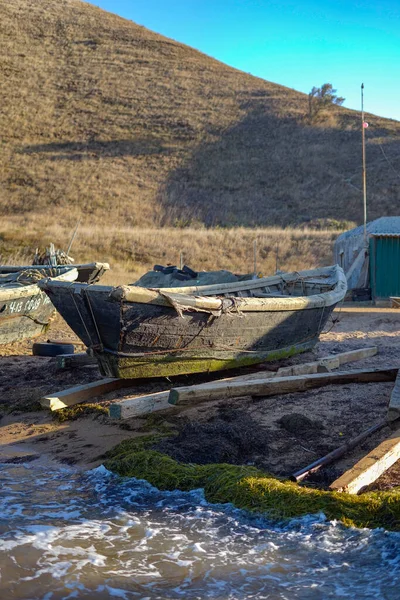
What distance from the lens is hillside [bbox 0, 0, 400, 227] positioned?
38.5 meters

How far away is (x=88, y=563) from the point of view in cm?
436

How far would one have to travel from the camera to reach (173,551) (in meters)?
4.52

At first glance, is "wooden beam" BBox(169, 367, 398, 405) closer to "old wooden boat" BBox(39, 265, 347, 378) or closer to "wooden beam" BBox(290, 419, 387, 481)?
"old wooden boat" BBox(39, 265, 347, 378)

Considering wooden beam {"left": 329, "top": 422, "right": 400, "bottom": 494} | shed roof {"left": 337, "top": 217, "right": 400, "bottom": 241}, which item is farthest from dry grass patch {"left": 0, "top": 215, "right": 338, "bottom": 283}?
wooden beam {"left": 329, "top": 422, "right": 400, "bottom": 494}

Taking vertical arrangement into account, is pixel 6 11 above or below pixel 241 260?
above

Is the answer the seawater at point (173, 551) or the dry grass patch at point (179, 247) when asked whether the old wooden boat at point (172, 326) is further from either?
the dry grass patch at point (179, 247)

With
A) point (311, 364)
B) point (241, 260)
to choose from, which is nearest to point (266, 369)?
point (311, 364)

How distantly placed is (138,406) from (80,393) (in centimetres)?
122

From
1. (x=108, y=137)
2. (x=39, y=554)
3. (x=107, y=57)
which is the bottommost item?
(x=39, y=554)

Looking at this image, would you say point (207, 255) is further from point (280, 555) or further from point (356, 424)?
point (280, 555)

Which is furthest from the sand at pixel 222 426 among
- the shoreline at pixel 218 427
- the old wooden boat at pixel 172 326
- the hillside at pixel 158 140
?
the hillside at pixel 158 140

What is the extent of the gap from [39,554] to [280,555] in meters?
1.64

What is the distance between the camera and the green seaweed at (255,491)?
4613 millimetres

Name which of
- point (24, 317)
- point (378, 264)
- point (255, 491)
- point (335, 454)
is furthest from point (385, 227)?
point (255, 491)
